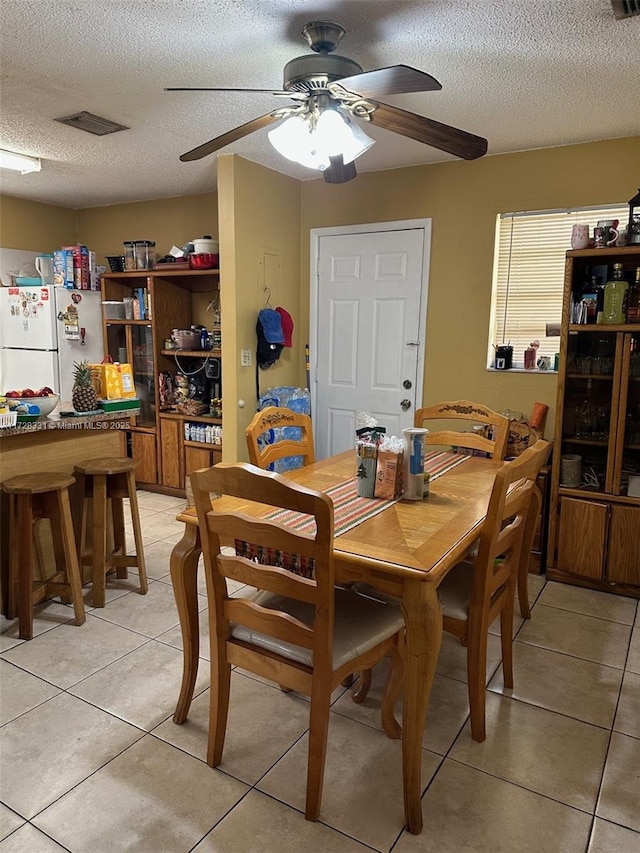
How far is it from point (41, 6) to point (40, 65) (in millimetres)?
533

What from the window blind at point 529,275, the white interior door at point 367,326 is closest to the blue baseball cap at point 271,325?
the white interior door at point 367,326

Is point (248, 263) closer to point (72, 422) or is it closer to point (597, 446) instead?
point (72, 422)

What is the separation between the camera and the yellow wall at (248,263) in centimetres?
382

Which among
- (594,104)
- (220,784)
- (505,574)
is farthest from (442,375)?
(220,784)

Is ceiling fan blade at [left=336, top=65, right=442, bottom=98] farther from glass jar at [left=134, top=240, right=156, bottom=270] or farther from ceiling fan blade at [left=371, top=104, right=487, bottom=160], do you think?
glass jar at [left=134, top=240, right=156, bottom=270]

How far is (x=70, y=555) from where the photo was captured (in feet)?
8.88

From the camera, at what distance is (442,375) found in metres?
3.98

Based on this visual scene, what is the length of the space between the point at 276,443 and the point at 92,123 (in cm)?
207

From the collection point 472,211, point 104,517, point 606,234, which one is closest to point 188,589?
point 104,517

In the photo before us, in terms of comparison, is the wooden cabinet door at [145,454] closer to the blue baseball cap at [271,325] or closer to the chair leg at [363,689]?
the blue baseball cap at [271,325]

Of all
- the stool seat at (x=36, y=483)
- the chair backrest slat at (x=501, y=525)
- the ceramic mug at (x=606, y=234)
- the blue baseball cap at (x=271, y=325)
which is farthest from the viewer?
the blue baseball cap at (x=271, y=325)

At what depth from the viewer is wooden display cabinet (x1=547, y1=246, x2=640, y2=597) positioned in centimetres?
309

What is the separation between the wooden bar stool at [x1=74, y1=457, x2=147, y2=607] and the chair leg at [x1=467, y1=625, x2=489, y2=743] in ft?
6.02

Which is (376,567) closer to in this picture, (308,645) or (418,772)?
(308,645)
